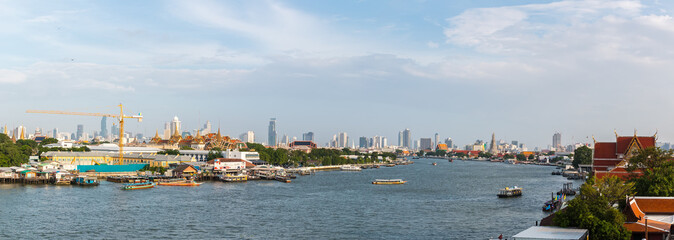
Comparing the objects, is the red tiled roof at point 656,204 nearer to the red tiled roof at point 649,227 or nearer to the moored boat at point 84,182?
the red tiled roof at point 649,227

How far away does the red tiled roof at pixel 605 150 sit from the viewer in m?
50.0

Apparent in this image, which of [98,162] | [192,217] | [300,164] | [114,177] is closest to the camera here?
[192,217]

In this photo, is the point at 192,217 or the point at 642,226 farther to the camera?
the point at 192,217

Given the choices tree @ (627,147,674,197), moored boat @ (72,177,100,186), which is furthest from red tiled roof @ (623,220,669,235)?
moored boat @ (72,177,100,186)

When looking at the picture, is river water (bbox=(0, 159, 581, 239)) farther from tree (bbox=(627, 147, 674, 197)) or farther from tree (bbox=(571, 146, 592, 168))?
tree (bbox=(571, 146, 592, 168))

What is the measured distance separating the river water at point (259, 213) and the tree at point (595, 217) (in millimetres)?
6771

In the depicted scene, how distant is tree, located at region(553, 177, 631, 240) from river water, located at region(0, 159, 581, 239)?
267 inches

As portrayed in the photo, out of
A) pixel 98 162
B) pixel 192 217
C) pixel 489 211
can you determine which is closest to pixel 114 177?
pixel 98 162

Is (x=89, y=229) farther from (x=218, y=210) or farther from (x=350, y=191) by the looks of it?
(x=350, y=191)

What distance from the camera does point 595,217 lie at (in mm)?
22891

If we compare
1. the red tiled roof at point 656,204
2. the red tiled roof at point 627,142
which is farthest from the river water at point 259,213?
the red tiled roof at point 627,142

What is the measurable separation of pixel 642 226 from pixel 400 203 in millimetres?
22991

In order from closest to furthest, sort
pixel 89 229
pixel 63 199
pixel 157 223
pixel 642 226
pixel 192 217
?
pixel 642 226 < pixel 89 229 < pixel 157 223 < pixel 192 217 < pixel 63 199

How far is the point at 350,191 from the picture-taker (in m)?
56.5
